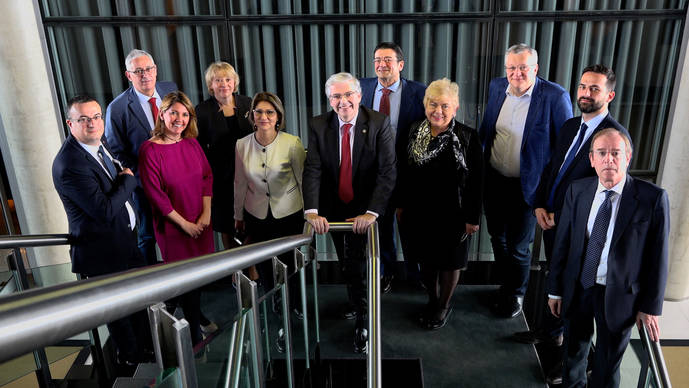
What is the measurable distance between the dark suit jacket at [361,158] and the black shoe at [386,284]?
958 millimetres

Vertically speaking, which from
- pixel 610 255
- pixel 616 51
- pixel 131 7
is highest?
pixel 131 7

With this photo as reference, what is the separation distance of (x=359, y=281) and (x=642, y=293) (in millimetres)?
1505

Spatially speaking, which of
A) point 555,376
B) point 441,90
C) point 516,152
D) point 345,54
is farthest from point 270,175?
point 555,376

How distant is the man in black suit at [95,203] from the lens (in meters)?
2.49

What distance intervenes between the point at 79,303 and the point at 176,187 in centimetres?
236

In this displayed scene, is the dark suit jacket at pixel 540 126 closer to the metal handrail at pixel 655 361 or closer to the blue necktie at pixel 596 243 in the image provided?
the blue necktie at pixel 596 243

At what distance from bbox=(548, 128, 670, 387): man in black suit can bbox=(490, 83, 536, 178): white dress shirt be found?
2.49ft

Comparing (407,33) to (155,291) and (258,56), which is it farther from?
(155,291)

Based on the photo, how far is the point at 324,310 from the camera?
3611mm

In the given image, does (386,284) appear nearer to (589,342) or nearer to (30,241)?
(589,342)

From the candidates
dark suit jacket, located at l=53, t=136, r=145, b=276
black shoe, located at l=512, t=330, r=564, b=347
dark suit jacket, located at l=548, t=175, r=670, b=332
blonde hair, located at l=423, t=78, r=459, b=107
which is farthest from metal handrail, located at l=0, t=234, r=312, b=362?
black shoe, located at l=512, t=330, r=564, b=347

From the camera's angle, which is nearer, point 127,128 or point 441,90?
point 441,90

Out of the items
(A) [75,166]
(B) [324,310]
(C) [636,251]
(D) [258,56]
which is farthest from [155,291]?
(D) [258,56]

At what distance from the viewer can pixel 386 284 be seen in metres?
3.78
